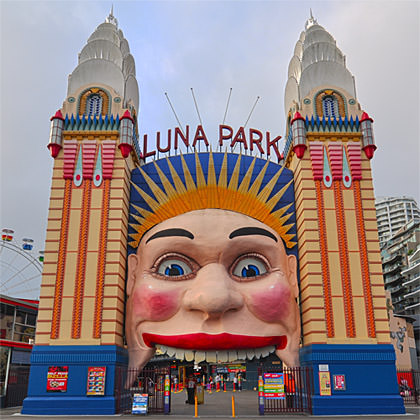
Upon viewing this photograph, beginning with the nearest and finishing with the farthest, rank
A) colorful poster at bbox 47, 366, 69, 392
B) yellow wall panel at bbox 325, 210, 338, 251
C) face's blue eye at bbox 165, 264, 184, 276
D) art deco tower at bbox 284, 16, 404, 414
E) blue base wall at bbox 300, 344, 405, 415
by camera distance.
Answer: blue base wall at bbox 300, 344, 405, 415 → colorful poster at bbox 47, 366, 69, 392 → art deco tower at bbox 284, 16, 404, 414 → face's blue eye at bbox 165, 264, 184, 276 → yellow wall panel at bbox 325, 210, 338, 251

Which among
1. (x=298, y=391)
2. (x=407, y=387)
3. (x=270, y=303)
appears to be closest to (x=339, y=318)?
(x=270, y=303)

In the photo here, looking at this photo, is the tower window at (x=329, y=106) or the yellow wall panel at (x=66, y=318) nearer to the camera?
the yellow wall panel at (x=66, y=318)

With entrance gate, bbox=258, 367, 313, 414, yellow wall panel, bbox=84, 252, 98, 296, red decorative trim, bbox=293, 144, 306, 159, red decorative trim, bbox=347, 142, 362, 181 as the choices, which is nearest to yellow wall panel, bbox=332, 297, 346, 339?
entrance gate, bbox=258, 367, 313, 414

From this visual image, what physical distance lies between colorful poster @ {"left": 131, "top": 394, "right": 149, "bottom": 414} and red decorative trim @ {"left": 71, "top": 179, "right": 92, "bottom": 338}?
345 cm

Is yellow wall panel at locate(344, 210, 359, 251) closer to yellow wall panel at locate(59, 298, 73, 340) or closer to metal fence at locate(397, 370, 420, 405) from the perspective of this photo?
metal fence at locate(397, 370, 420, 405)

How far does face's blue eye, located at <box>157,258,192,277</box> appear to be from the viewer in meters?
19.4

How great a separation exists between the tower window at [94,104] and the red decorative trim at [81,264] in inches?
146

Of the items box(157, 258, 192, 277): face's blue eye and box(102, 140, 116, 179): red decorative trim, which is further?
box(102, 140, 116, 179): red decorative trim

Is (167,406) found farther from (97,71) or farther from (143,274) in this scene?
(97,71)

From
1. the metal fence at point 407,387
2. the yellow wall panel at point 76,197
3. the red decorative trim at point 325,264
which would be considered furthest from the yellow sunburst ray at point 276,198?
the metal fence at point 407,387

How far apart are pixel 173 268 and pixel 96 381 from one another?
17.6 ft

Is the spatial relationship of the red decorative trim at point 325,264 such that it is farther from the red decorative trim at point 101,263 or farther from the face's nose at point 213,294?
the red decorative trim at point 101,263

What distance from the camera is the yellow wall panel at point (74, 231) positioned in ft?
64.1

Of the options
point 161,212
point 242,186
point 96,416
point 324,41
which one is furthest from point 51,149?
point 324,41
